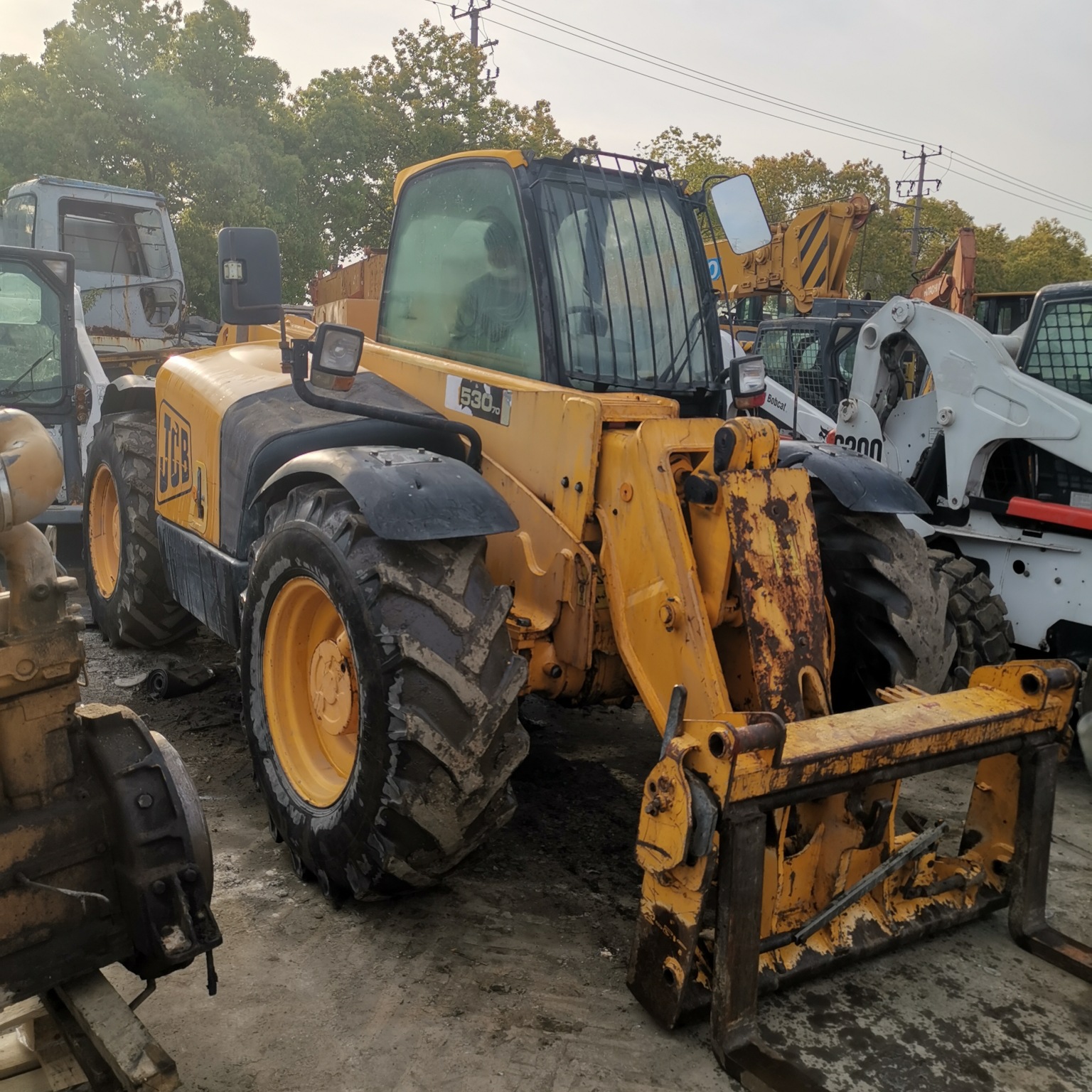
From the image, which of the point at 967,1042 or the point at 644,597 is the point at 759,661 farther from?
the point at 967,1042

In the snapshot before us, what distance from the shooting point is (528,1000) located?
2.75 m

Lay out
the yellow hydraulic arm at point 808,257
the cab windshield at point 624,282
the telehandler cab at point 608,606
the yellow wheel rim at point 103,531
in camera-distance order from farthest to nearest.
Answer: the yellow hydraulic arm at point 808,257
the yellow wheel rim at point 103,531
the cab windshield at point 624,282
the telehandler cab at point 608,606

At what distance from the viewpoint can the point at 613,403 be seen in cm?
330

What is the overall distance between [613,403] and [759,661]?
3.22ft

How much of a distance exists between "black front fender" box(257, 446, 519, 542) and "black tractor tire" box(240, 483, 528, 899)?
11 cm

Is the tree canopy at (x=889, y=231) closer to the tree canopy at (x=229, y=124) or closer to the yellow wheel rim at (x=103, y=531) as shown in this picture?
the tree canopy at (x=229, y=124)

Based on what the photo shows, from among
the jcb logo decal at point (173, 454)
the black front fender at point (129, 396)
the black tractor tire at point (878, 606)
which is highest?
the black front fender at point (129, 396)

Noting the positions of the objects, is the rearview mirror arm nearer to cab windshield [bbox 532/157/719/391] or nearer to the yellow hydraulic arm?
cab windshield [bbox 532/157/719/391]

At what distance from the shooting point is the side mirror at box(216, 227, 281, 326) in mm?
4141

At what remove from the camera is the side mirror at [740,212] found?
3768mm

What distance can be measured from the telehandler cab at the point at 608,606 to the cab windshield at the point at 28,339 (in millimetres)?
3811

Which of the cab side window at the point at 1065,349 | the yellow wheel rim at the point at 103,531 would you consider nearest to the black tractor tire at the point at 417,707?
A: the yellow wheel rim at the point at 103,531

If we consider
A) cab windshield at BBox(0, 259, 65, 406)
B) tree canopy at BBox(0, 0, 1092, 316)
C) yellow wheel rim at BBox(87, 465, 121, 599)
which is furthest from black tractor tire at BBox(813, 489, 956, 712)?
tree canopy at BBox(0, 0, 1092, 316)

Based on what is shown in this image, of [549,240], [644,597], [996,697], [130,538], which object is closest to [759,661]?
[644,597]
